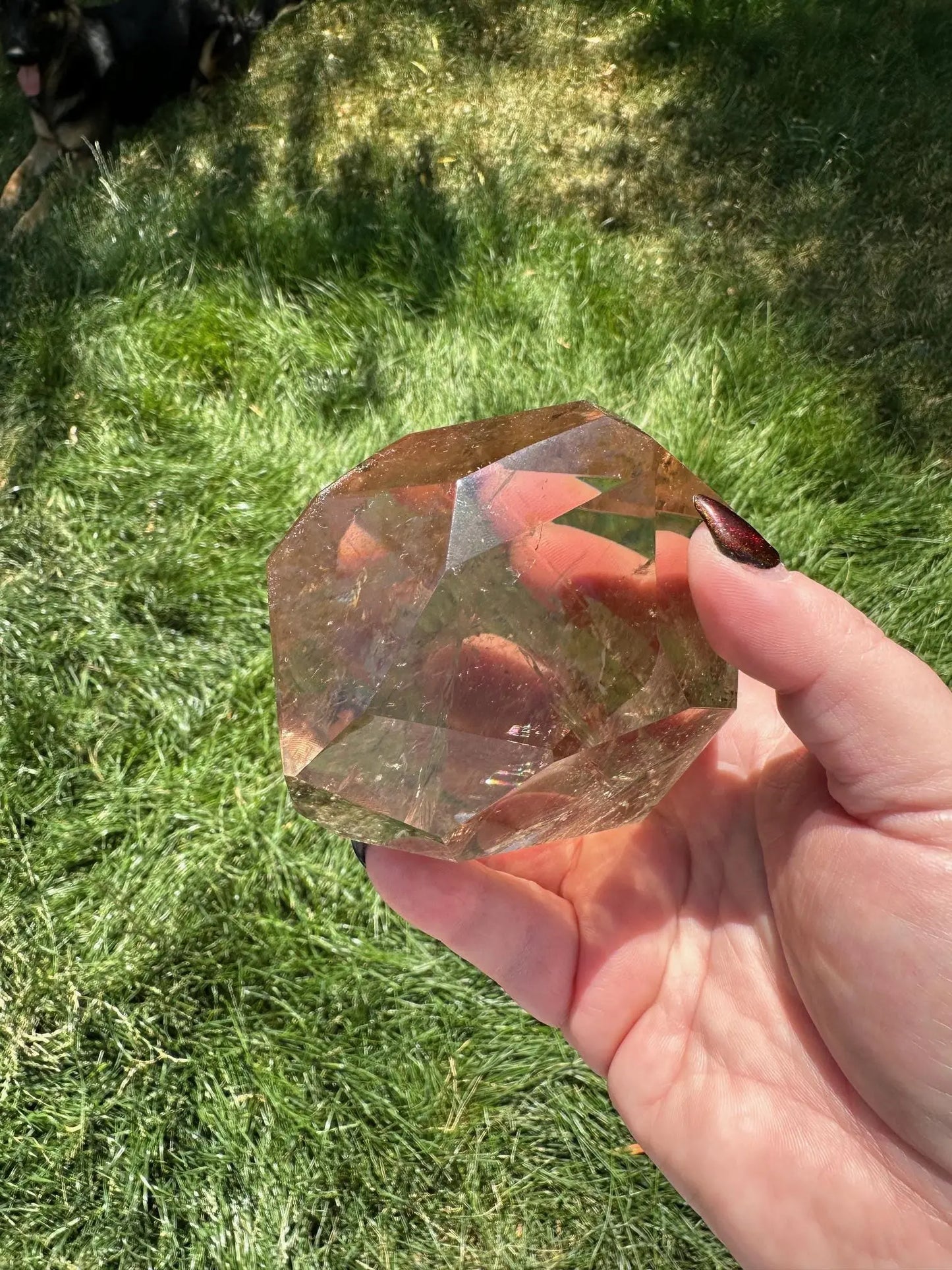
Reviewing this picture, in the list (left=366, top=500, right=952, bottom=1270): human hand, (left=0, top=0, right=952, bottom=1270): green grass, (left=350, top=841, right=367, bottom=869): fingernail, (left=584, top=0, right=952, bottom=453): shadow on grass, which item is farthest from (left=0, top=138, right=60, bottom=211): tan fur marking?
(left=366, top=500, right=952, bottom=1270): human hand

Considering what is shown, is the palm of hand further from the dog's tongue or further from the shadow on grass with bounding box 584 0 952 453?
the dog's tongue

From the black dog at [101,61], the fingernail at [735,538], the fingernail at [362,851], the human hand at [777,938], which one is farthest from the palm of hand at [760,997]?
the black dog at [101,61]

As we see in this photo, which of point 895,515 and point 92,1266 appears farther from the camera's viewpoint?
point 895,515

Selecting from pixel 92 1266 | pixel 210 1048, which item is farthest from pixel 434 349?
pixel 92 1266

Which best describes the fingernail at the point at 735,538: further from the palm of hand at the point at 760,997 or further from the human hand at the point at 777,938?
the palm of hand at the point at 760,997

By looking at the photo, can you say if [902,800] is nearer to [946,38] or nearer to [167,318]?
[167,318]

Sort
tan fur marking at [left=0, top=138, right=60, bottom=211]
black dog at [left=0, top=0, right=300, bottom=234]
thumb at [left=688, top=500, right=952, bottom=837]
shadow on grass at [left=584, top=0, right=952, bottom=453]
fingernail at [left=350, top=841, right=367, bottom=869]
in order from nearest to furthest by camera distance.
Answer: thumb at [left=688, top=500, right=952, bottom=837], fingernail at [left=350, top=841, right=367, bottom=869], shadow on grass at [left=584, top=0, right=952, bottom=453], black dog at [left=0, top=0, right=300, bottom=234], tan fur marking at [left=0, top=138, right=60, bottom=211]
